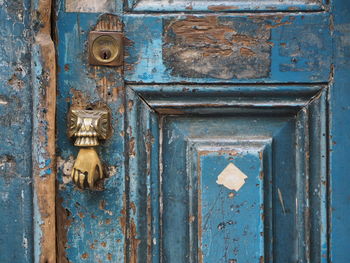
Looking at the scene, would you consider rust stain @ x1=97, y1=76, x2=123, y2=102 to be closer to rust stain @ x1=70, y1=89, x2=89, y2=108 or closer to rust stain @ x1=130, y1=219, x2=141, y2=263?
rust stain @ x1=70, y1=89, x2=89, y2=108

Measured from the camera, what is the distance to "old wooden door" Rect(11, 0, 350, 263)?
3.23ft

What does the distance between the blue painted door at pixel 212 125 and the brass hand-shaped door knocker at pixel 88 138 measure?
0.02 meters

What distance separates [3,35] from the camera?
946 millimetres

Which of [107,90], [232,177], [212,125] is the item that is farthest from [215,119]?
[107,90]

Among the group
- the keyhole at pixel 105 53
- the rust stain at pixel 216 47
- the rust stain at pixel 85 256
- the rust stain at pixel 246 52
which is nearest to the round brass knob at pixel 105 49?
the keyhole at pixel 105 53

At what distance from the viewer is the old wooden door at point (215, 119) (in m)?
0.98

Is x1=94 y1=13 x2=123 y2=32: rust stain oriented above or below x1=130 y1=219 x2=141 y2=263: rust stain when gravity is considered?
above

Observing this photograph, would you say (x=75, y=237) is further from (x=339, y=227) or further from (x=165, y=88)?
(x=339, y=227)

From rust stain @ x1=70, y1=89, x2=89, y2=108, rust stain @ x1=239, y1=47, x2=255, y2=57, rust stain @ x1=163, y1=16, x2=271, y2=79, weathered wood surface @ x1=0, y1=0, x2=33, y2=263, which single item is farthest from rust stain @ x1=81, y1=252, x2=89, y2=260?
rust stain @ x1=239, y1=47, x2=255, y2=57

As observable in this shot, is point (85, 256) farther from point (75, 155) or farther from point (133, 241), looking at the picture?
point (75, 155)

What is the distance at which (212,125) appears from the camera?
1.01 m

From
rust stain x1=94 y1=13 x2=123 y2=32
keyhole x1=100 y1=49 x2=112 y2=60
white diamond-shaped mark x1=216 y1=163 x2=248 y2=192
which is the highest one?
rust stain x1=94 y1=13 x2=123 y2=32

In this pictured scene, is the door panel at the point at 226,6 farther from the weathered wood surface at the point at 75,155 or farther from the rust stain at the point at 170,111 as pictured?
the rust stain at the point at 170,111

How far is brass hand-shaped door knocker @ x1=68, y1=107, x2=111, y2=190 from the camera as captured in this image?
94 cm
